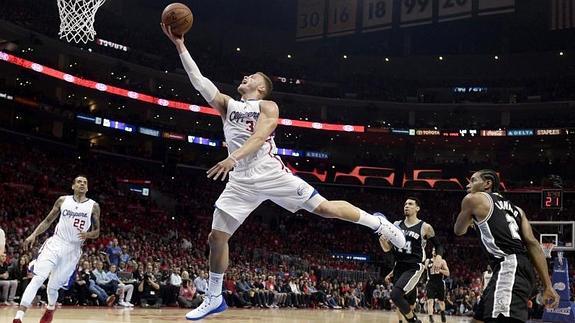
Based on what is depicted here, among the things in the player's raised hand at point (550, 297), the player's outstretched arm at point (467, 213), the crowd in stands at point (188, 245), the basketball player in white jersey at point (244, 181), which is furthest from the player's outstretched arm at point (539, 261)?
the crowd in stands at point (188, 245)

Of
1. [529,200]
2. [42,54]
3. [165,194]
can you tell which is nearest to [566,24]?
[529,200]

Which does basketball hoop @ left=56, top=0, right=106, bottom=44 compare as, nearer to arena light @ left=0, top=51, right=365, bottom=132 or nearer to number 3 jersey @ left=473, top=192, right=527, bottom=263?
number 3 jersey @ left=473, top=192, right=527, bottom=263

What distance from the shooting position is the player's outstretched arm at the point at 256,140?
5.89 m

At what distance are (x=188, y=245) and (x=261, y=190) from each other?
2231 cm

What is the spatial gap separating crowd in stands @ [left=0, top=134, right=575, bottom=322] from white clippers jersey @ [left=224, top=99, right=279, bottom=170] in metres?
10.0

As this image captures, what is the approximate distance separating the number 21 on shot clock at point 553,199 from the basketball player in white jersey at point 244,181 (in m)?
15.4

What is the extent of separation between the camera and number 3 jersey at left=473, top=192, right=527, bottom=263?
214 inches

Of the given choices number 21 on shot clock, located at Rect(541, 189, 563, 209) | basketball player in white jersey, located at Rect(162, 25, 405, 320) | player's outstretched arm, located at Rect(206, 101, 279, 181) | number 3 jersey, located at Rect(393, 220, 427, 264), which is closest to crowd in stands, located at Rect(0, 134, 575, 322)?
number 21 on shot clock, located at Rect(541, 189, 563, 209)

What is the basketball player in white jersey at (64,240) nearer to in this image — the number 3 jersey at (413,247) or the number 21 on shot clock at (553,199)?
the number 3 jersey at (413,247)

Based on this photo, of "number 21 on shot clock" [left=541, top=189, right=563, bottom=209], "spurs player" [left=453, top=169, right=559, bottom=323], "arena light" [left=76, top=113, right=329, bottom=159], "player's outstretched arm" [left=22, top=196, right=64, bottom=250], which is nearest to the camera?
"spurs player" [left=453, top=169, right=559, bottom=323]

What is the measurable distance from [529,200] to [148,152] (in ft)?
80.8

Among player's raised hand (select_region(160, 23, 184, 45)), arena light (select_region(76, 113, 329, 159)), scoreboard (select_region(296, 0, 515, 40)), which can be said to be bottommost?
player's raised hand (select_region(160, 23, 184, 45))

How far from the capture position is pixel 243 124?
6637 millimetres

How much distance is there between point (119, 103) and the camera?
39.3 metres
